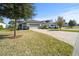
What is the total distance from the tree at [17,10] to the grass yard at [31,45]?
0.24 m

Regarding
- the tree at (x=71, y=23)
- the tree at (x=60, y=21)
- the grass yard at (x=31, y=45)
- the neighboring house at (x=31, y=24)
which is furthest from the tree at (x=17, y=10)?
the tree at (x=71, y=23)

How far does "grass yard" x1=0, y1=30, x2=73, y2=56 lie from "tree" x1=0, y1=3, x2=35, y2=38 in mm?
237

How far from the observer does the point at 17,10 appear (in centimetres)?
402

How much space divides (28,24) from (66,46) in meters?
0.62

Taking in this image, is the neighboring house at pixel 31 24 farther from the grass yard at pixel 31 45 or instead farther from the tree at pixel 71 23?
the tree at pixel 71 23

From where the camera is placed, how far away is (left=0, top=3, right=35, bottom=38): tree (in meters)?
4.00

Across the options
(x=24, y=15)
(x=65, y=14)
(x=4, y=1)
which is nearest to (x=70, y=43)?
(x=65, y=14)

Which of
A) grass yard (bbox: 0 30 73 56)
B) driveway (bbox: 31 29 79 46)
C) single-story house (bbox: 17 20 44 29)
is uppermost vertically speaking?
single-story house (bbox: 17 20 44 29)

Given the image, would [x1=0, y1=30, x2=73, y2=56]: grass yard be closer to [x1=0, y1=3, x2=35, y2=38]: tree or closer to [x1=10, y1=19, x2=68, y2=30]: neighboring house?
[x1=10, y1=19, x2=68, y2=30]: neighboring house

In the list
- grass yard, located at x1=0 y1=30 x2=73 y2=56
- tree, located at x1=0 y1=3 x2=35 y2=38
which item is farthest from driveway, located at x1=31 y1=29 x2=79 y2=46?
tree, located at x1=0 y1=3 x2=35 y2=38

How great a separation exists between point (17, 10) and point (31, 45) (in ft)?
1.72

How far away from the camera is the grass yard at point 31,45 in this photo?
4.03 m

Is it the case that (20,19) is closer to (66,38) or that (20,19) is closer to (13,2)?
(13,2)

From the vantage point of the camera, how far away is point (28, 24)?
4.11 m
